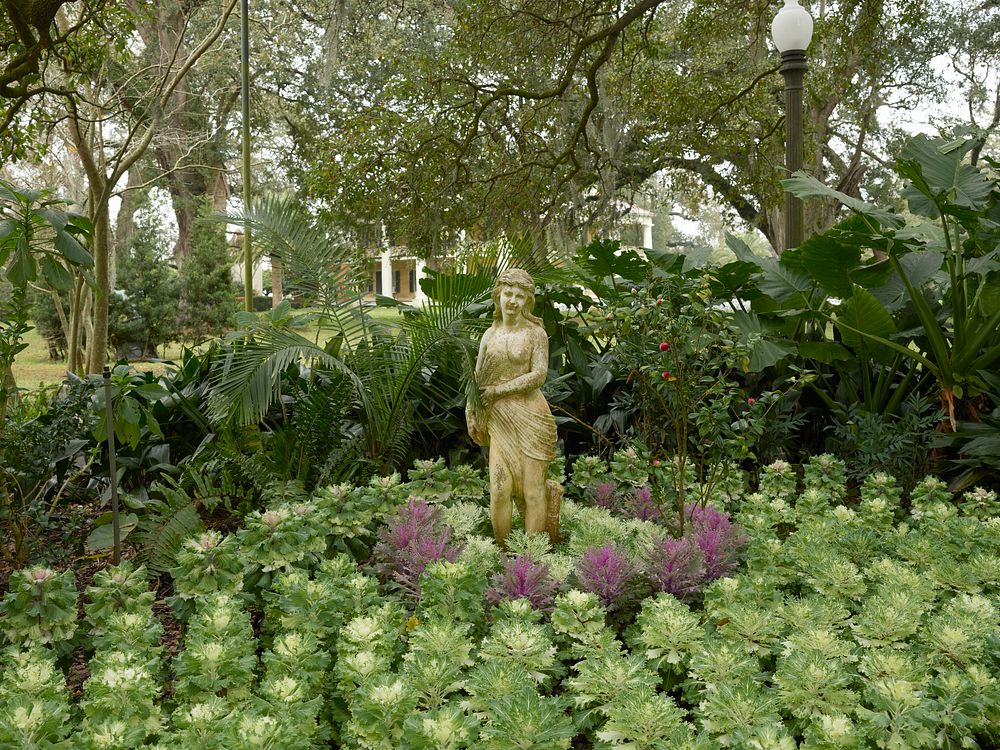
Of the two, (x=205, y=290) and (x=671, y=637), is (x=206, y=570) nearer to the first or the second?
(x=671, y=637)

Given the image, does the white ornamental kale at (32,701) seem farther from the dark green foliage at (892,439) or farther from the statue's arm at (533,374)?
the dark green foliage at (892,439)

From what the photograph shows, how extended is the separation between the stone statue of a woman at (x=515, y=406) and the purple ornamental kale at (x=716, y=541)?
2.20 ft

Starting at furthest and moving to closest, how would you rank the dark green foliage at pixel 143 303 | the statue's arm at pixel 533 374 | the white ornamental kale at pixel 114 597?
the dark green foliage at pixel 143 303
the statue's arm at pixel 533 374
the white ornamental kale at pixel 114 597

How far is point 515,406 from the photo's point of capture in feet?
11.2

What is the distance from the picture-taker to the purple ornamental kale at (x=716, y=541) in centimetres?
321

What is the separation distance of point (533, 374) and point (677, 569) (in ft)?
3.18

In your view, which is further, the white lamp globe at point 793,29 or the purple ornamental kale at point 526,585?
the white lamp globe at point 793,29

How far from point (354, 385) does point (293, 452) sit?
528 millimetres

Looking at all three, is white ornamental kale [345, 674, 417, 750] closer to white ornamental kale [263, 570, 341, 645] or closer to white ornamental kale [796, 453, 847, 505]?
white ornamental kale [263, 570, 341, 645]

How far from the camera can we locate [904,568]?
9.93ft

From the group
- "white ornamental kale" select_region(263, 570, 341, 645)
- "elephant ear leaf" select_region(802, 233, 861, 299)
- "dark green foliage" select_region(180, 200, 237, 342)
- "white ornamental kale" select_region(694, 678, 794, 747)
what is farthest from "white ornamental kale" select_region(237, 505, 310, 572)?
"dark green foliage" select_region(180, 200, 237, 342)

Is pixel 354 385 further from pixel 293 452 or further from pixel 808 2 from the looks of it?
pixel 808 2

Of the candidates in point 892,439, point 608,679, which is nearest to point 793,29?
point 892,439

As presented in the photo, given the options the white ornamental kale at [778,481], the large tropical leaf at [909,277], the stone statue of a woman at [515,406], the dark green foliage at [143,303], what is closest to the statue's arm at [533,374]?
the stone statue of a woman at [515,406]
